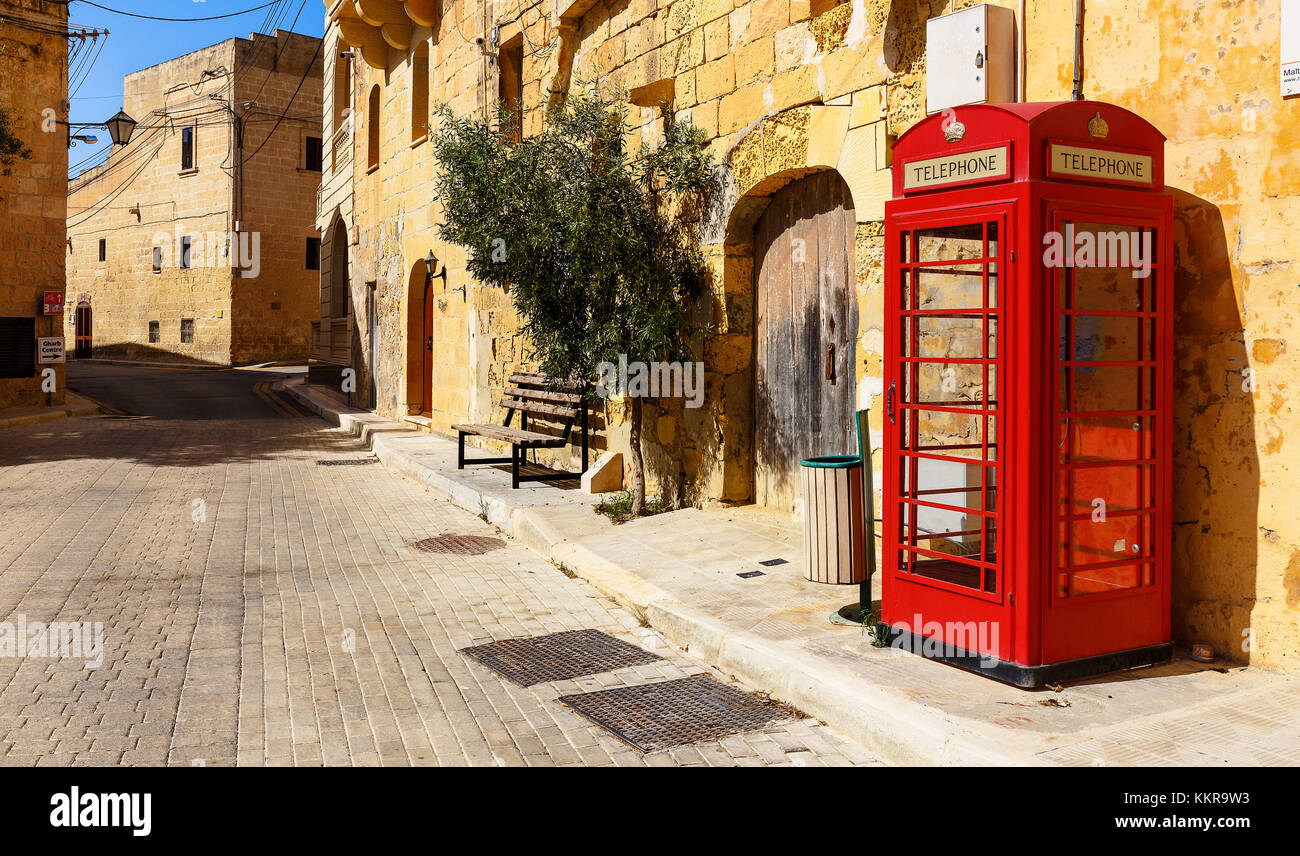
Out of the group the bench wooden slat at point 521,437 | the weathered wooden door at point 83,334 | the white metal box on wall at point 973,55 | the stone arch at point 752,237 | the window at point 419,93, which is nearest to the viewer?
the white metal box on wall at point 973,55

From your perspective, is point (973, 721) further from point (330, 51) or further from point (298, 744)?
point (330, 51)

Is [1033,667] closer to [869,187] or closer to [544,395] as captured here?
[869,187]

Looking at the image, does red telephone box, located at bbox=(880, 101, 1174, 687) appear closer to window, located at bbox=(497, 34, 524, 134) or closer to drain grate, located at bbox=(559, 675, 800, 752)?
drain grate, located at bbox=(559, 675, 800, 752)

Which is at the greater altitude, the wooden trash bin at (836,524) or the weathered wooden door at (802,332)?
the weathered wooden door at (802,332)

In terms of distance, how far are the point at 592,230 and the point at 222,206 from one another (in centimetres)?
3175

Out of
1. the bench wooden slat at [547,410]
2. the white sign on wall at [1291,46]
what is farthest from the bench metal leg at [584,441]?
the white sign on wall at [1291,46]

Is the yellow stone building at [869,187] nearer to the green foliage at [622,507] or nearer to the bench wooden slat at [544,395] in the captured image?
the green foliage at [622,507]

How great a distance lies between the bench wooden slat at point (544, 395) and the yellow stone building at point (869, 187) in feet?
1.61

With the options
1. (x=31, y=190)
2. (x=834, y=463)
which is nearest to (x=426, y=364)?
(x=31, y=190)

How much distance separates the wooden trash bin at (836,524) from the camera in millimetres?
5281

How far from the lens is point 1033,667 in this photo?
4.24 metres

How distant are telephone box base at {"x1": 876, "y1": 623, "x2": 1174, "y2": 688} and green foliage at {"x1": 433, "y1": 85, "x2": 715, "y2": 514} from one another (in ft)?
13.8
